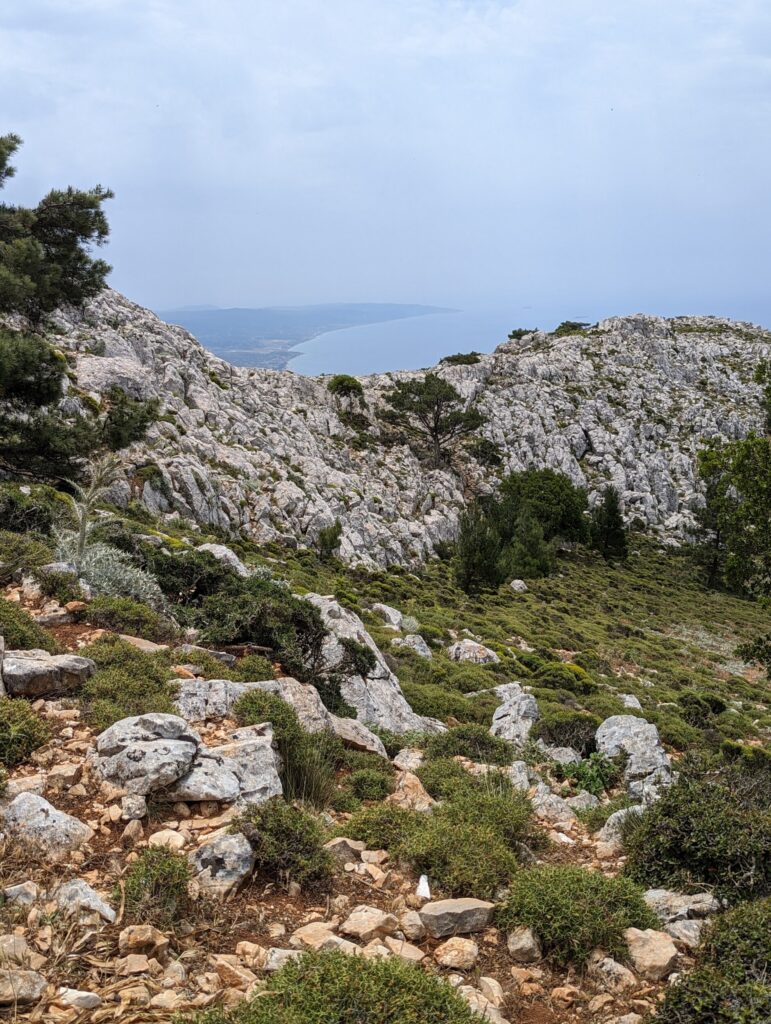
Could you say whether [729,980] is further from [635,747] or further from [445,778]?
[635,747]

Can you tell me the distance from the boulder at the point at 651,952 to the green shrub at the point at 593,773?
537cm

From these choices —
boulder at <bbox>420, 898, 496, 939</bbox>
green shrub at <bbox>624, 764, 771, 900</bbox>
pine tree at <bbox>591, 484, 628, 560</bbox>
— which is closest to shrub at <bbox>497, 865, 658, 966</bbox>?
boulder at <bbox>420, 898, 496, 939</bbox>

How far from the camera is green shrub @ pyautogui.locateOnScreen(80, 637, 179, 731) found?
7.04m

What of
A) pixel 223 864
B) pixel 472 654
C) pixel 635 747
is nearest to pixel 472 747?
pixel 635 747

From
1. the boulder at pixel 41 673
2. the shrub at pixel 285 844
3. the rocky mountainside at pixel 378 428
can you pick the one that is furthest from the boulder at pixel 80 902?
the rocky mountainside at pixel 378 428

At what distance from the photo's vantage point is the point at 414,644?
20.8 metres

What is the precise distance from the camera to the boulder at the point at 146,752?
5.90 meters

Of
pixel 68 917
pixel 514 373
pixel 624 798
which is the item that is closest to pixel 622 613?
pixel 624 798

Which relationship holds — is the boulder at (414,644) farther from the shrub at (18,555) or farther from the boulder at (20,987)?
the boulder at (20,987)

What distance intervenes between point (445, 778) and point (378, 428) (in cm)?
6242

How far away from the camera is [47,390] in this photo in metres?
19.1

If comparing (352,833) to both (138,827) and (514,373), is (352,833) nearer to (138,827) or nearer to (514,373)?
(138,827)

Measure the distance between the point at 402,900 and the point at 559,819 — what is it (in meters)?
3.80

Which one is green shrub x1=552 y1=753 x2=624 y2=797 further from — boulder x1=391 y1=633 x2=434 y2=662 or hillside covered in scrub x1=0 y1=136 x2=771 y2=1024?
boulder x1=391 y1=633 x2=434 y2=662
